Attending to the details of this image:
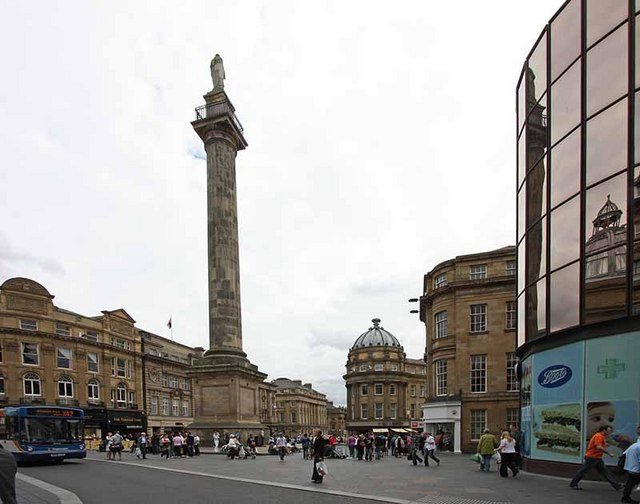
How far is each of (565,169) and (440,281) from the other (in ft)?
77.1

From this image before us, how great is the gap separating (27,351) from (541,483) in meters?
53.3

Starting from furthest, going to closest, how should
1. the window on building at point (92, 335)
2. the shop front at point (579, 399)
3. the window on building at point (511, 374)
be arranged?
the window on building at point (92, 335) → the window on building at point (511, 374) → the shop front at point (579, 399)

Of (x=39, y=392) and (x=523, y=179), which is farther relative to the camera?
(x=39, y=392)

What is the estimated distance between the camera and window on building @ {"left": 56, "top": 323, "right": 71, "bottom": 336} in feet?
182

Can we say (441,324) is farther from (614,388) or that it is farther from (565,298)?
(614,388)

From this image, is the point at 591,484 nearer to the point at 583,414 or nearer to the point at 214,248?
the point at 583,414

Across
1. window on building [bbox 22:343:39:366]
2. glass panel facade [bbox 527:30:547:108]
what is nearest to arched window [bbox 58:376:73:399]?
window on building [bbox 22:343:39:366]

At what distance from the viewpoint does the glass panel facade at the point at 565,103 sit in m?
16.0

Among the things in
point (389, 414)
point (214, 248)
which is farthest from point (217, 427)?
point (389, 414)

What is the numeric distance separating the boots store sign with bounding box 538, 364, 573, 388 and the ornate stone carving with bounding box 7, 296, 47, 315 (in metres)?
53.2

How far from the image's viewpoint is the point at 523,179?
20.2m

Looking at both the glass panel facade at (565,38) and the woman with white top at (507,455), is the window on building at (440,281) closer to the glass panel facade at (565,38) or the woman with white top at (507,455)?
the glass panel facade at (565,38)

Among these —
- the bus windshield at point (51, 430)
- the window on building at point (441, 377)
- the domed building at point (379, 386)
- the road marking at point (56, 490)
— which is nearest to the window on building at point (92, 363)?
the bus windshield at point (51, 430)

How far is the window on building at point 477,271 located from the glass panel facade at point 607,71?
2200 centimetres
